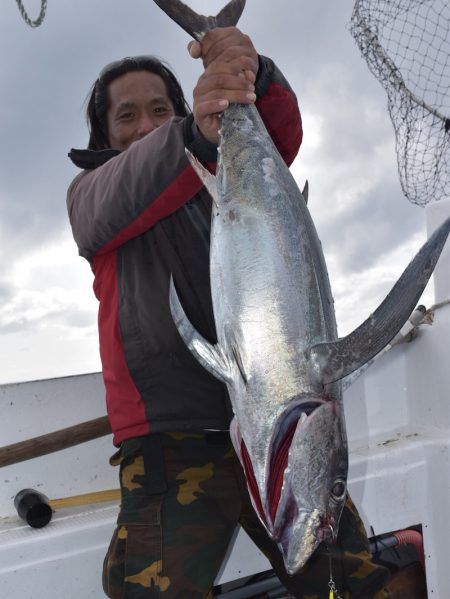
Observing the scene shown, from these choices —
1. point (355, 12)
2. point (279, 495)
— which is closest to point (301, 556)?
point (279, 495)

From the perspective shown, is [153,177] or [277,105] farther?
[277,105]

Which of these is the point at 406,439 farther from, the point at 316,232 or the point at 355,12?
the point at 355,12

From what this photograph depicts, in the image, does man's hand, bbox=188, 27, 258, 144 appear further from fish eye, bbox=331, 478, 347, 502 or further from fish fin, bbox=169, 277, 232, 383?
fish eye, bbox=331, 478, 347, 502

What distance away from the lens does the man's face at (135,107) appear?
2.36m

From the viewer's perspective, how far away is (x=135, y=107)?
2375mm

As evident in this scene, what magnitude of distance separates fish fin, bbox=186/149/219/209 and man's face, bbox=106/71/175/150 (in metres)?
0.86

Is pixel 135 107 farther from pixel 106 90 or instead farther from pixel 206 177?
pixel 206 177

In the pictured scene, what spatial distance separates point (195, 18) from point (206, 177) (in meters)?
0.43

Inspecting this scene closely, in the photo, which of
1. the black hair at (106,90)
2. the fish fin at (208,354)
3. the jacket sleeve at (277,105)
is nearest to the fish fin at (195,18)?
the jacket sleeve at (277,105)

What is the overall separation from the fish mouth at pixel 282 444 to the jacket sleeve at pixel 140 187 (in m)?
0.71

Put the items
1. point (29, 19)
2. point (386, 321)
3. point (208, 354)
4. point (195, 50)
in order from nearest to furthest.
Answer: point (386, 321)
point (208, 354)
point (195, 50)
point (29, 19)

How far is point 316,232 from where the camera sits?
1540 mm

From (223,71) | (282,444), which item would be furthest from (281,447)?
(223,71)

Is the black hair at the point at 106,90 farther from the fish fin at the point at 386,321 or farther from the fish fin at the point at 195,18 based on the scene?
the fish fin at the point at 386,321
